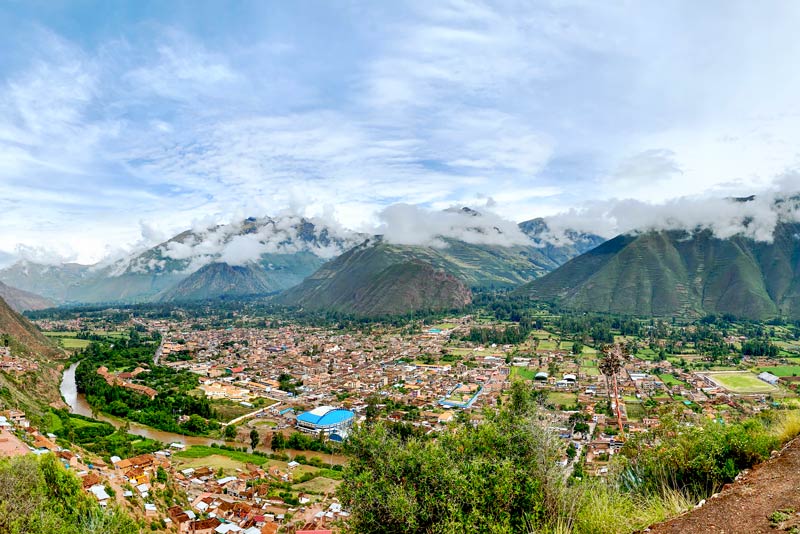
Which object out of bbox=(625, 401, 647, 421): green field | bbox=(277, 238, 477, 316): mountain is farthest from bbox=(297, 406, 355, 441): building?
bbox=(277, 238, 477, 316): mountain

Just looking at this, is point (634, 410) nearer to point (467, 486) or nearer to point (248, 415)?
point (248, 415)

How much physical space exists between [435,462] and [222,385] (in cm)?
5704

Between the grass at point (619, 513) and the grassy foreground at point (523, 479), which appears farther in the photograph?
the grassy foreground at point (523, 479)

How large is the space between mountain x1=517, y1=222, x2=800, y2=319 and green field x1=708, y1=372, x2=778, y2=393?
6168 cm

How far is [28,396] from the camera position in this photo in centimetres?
4397

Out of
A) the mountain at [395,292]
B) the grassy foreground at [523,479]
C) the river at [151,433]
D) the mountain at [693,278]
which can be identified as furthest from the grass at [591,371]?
the mountain at [395,292]

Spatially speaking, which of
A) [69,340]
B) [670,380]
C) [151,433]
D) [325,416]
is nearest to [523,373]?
[670,380]

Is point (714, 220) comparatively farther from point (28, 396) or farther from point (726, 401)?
point (28, 396)

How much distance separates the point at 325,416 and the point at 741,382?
4793cm

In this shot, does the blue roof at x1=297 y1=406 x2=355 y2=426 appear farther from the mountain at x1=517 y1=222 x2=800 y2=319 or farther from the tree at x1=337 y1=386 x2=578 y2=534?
the mountain at x1=517 y1=222 x2=800 y2=319

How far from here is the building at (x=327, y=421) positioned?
41.4 m

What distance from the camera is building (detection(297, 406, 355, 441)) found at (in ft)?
136

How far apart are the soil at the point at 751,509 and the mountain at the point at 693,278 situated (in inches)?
4774

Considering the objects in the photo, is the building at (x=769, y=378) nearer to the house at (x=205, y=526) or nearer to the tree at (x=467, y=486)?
the tree at (x=467, y=486)
